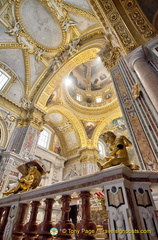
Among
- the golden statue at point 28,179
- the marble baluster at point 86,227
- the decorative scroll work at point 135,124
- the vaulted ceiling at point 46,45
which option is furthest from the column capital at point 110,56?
the marble baluster at point 86,227

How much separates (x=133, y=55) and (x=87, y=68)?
13429mm

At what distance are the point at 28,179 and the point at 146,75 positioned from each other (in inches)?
144

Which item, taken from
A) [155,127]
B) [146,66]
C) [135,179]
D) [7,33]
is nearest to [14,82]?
[7,33]

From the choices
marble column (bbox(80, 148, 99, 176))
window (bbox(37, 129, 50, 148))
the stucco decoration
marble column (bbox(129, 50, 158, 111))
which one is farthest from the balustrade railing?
window (bbox(37, 129, 50, 148))

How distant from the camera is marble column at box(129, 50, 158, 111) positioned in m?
3.12

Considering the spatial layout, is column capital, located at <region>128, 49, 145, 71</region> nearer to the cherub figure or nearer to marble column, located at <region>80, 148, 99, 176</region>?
the cherub figure

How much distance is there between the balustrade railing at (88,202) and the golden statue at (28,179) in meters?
0.61

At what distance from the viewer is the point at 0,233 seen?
2385 mm

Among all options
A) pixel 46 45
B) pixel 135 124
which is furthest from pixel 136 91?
pixel 46 45

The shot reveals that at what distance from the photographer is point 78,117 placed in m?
15.2

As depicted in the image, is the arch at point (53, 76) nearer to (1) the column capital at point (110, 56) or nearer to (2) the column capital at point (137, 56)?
(1) the column capital at point (110, 56)

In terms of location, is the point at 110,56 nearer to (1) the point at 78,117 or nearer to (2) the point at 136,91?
(2) the point at 136,91

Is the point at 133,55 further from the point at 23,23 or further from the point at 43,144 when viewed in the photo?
the point at 43,144

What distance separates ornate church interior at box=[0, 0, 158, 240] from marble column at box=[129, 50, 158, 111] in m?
0.02
